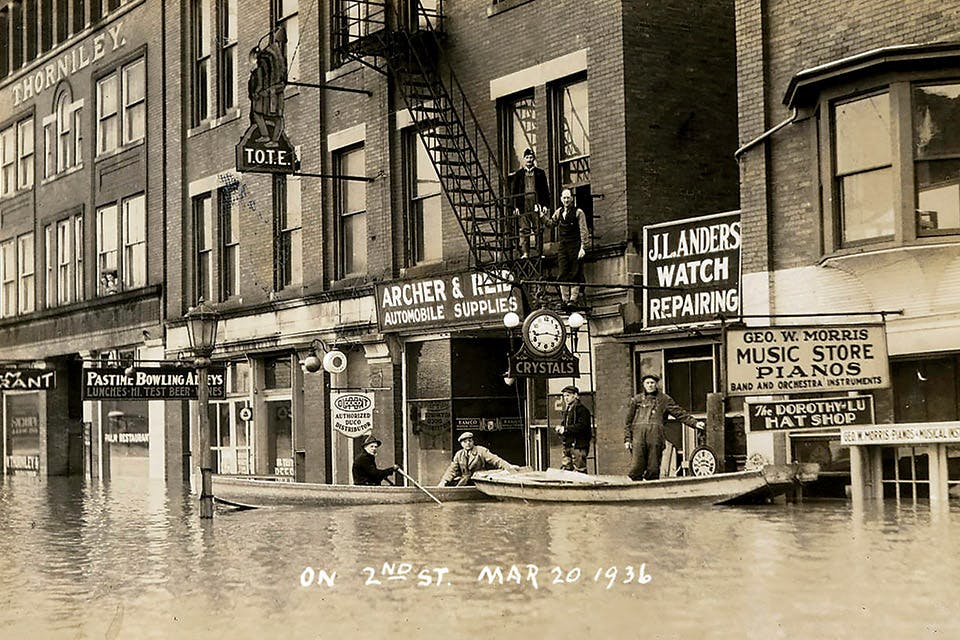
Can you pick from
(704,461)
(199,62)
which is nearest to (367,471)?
(704,461)

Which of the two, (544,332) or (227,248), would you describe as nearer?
(544,332)

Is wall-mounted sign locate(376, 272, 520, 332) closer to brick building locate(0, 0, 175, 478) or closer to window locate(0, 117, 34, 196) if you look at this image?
brick building locate(0, 0, 175, 478)

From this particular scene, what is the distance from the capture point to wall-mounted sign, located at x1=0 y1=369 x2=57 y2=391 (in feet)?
104

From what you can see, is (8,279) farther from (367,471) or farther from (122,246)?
(367,471)

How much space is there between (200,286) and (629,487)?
17.3m

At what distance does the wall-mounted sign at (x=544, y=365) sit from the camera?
21906 mm

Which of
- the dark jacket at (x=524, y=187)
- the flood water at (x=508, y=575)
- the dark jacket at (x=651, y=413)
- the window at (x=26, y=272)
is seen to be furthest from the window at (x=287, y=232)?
the window at (x=26, y=272)

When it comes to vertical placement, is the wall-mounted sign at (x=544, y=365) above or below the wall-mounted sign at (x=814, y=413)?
above

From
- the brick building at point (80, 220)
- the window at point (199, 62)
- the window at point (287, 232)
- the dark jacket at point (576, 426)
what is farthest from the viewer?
the brick building at point (80, 220)

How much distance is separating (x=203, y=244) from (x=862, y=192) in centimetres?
1869

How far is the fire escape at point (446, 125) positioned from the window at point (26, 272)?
17.6 metres

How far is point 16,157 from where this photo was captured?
43.3 meters

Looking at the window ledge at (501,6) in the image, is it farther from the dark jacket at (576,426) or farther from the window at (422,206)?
the dark jacket at (576,426)

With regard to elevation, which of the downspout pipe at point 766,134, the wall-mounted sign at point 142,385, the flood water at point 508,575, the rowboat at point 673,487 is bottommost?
the flood water at point 508,575
